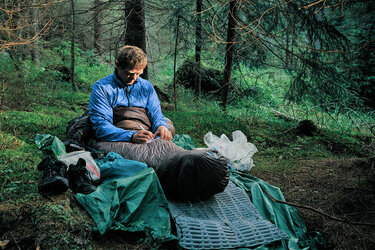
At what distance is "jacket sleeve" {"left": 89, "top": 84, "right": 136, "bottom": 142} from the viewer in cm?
342

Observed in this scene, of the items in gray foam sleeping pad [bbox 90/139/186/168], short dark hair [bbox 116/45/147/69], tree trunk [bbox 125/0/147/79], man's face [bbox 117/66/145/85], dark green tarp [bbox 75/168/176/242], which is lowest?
dark green tarp [bbox 75/168/176/242]

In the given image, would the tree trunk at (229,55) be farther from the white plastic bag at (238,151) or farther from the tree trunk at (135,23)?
the white plastic bag at (238,151)

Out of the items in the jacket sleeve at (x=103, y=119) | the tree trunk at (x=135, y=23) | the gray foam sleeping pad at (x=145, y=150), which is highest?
the tree trunk at (x=135, y=23)

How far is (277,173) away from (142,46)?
3.90 metres

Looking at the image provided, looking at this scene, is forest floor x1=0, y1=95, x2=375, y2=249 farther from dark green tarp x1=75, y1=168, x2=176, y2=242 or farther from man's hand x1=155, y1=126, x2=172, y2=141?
man's hand x1=155, y1=126, x2=172, y2=141

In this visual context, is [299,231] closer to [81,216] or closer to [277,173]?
[277,173]

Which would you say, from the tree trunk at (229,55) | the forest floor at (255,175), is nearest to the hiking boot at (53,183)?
the forest floor at (255,175)

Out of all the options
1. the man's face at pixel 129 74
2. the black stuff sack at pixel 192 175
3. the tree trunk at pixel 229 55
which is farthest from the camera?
the tree trunk at pixel 229 55

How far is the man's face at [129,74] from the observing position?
3.53 m

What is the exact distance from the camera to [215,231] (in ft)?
7.79

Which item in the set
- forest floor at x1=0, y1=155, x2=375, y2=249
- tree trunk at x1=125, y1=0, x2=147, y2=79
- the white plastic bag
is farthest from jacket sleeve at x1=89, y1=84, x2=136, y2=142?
tree trunk at x1=125, y1=0, x2=147, y2=79

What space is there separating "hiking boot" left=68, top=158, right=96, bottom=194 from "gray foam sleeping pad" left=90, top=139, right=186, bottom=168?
0.58 metres

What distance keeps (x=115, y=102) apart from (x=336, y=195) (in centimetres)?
281

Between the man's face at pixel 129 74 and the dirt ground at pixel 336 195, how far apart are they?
6.80 ft
